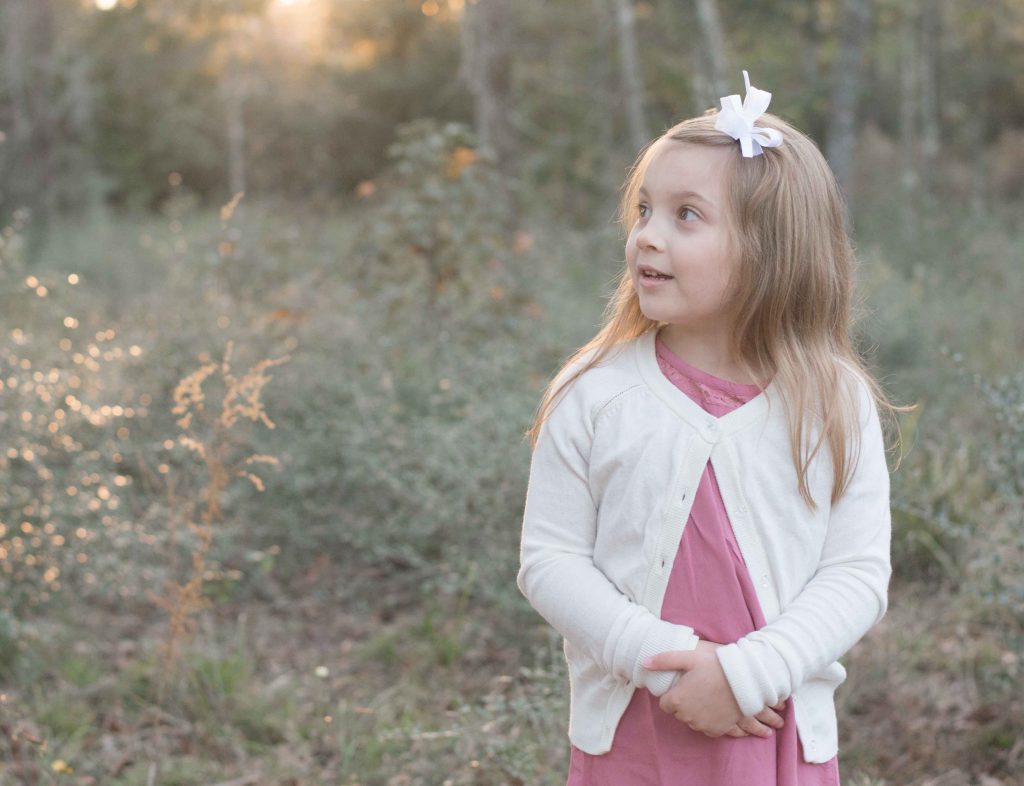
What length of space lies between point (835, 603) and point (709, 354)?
449 mm

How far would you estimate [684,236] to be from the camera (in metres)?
1.79

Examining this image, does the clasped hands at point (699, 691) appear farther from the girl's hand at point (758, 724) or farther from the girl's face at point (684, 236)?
the girl's face at point (684, 236)

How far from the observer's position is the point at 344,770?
3117mm

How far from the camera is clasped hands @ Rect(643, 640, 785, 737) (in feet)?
5.46

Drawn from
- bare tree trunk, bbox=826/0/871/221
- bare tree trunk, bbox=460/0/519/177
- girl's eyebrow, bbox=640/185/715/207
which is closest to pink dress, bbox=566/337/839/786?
girl's eyebrow, bbox=640/185/715/207

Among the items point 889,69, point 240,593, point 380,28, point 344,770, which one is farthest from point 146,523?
point 889,69

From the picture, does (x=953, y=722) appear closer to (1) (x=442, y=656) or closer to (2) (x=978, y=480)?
(2) (x=978, y=480)

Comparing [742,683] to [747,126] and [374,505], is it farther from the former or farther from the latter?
[374,505]

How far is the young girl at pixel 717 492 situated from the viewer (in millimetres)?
1751

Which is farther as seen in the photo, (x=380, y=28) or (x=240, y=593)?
(x=380, y=28)

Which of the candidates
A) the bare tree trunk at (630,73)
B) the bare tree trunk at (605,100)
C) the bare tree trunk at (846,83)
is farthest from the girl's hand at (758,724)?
the bare tree trunk at (605,100)

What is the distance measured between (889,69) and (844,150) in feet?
57.6

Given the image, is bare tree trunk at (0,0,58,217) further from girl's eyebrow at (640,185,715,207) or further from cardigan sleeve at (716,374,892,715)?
cardigan sleeve at (716,374,892,715)

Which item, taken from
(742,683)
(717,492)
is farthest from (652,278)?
(742,683)
